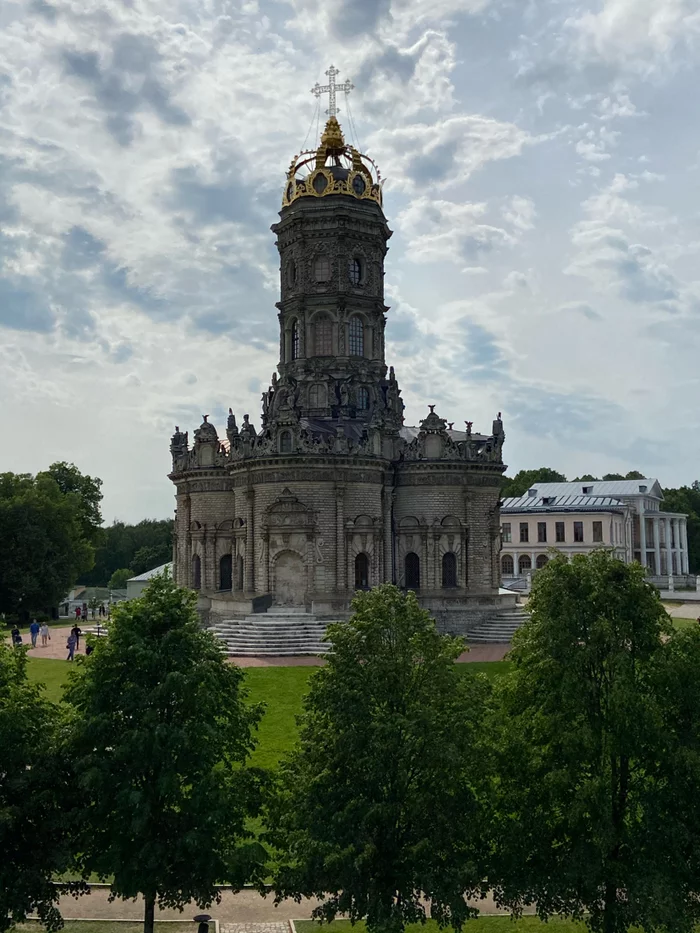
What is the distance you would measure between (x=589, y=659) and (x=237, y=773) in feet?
20.2

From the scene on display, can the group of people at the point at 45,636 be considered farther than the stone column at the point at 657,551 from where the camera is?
No

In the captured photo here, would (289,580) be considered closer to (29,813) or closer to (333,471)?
(333,471)

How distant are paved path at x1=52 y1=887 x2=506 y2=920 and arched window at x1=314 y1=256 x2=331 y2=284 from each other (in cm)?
3995

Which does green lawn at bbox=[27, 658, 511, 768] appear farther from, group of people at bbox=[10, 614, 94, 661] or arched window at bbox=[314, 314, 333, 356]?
arched window at bbox=[314, 314, 333, 356]

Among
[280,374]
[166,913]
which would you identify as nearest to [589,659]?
[166,913]

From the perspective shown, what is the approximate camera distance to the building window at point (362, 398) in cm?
5047

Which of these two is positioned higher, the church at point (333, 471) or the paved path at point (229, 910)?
the church at point (333, 471)

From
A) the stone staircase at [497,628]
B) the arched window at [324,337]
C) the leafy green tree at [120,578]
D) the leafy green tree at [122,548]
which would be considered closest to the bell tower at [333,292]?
the arched window at [324,337]

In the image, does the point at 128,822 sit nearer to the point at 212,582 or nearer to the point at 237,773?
the point at 237,773

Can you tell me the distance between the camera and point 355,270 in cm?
5256

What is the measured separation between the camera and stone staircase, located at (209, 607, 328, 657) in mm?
40656

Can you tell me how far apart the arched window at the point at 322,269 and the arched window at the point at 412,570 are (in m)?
16.7

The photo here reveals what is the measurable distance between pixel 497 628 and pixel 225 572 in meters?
15.7

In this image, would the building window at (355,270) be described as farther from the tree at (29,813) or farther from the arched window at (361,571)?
the tree at (29,813)
